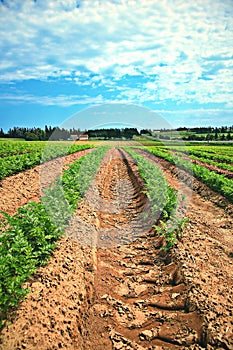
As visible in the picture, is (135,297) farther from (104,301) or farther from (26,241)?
(26,241)

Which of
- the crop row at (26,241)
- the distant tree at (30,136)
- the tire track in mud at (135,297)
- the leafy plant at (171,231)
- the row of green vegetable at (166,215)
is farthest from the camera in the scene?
the distant tree at (30,136)

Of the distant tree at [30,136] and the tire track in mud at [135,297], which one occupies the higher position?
the distant tree at [30,136]

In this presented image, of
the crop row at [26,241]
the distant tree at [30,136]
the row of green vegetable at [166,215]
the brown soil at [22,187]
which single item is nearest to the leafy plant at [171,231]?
the row of green vegetable at [166,215]

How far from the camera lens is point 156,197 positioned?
9.03 m

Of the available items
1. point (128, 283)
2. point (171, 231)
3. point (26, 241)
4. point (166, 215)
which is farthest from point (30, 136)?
point (26, 241)

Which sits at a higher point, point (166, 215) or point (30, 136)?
point (30, 136)

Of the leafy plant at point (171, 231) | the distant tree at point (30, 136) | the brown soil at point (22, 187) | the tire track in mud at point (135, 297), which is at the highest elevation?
the distant tree at point (30, 136)

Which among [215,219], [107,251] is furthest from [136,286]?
[215,219]

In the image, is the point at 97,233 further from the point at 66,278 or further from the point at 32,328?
the point at 32,328

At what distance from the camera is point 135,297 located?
203 inches

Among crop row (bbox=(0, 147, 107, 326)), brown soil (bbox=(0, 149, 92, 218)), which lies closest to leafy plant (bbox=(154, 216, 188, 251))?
crop row (bbox=(0, 147, 107, 326))

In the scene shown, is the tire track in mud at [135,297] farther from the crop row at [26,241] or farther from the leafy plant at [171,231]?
the crop row at [26,241]

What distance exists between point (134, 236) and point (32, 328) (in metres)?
4.61

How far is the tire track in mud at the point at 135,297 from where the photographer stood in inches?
161
